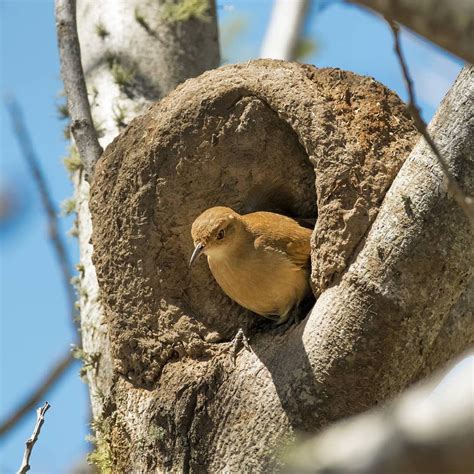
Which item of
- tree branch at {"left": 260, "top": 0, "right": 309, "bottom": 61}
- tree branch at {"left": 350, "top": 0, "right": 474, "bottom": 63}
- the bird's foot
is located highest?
tree branch at {"left": 350, "top": 0, "right": 474, "bottom": 63}

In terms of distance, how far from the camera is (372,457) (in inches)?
44.8

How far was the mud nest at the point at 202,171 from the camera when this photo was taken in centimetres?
410

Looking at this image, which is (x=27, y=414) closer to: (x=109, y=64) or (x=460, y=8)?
(x=109, y=64)

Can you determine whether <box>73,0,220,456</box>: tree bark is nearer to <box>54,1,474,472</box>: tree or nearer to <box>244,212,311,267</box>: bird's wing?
<box>54,1,474,472</box>: tree

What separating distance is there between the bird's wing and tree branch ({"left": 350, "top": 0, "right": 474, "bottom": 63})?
11.0ft

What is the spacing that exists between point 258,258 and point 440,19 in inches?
140

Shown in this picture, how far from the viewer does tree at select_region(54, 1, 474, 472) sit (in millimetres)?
3457

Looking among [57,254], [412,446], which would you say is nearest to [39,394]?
[57,254]

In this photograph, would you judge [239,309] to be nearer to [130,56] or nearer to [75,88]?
[75,88]

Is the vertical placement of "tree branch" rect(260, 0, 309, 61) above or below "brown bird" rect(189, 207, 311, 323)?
above

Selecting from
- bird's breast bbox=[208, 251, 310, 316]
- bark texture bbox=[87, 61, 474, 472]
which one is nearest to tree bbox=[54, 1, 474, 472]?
bark texture bbox=[87, 61, 474, 472]

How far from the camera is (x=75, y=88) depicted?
5059mm

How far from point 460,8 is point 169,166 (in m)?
3.38

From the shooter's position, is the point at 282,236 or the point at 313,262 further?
the point at 282,236
